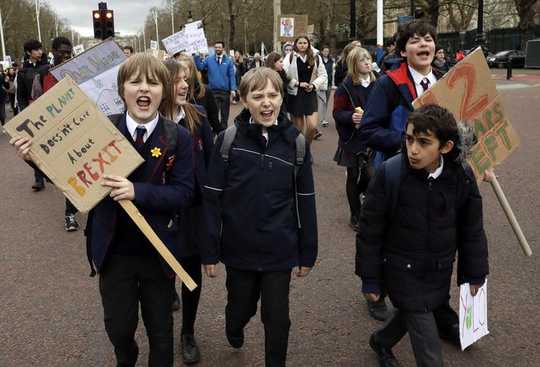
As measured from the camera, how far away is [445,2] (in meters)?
41.9

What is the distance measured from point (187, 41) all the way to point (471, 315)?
7631 mm

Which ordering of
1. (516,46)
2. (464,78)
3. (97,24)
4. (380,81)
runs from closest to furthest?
(464,78), (380,81), (97,24), (516,46)

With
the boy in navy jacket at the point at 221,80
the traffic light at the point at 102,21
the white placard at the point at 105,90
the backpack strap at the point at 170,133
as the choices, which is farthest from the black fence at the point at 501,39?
the backpack strap at the point at 170,133

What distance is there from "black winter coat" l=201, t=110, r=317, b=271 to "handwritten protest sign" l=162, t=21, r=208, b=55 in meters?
5.94

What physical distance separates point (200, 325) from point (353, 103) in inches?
106

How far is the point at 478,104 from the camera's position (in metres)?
3.54

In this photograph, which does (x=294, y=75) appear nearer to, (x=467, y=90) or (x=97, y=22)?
(x=467, y=90)

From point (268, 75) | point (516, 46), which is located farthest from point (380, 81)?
point (516, 46)

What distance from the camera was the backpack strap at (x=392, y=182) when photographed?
290 cm

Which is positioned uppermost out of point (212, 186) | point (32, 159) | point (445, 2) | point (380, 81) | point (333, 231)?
point (445, 2)

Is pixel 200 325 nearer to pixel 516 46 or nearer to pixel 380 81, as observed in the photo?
pixel 380 81

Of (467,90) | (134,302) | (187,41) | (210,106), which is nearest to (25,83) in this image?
(187,41)

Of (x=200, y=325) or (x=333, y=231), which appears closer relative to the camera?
(x=200, y=325)

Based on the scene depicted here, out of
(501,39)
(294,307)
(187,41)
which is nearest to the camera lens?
(294,307)
